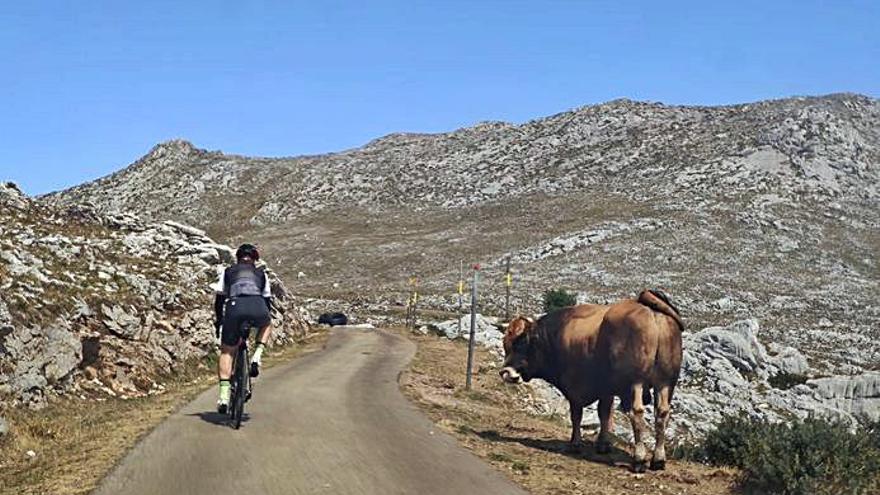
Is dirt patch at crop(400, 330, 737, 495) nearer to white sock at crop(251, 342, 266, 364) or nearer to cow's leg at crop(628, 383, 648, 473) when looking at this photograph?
cow's leg at crop(628, 383, 648, 473)

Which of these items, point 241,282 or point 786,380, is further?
point 786,380

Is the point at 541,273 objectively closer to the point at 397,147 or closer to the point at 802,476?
the point at 802,476

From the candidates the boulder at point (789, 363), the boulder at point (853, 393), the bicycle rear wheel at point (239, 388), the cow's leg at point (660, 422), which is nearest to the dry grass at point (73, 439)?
the bicycle rear wheel at point (239, 388)

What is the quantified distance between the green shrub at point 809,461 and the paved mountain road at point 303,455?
128 inches

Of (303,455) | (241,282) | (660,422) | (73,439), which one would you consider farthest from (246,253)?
(660,422)

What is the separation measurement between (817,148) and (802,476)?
120m

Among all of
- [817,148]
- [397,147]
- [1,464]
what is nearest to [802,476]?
→ [1,464]

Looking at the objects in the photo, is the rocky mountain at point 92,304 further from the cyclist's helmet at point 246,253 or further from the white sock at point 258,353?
the cyclist's helmet at point 246,253

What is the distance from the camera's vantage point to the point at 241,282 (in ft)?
38.1

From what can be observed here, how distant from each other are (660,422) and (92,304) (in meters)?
13.4

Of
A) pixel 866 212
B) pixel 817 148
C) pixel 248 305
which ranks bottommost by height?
pixel 248 305

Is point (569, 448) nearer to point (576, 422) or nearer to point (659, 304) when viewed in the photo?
point (576, 422)

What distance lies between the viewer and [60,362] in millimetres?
15336

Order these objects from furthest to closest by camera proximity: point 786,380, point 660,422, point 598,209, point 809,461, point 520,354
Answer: point 598,209 < point 786,380 < point 520,354 < point 660,422 < point 809,461
